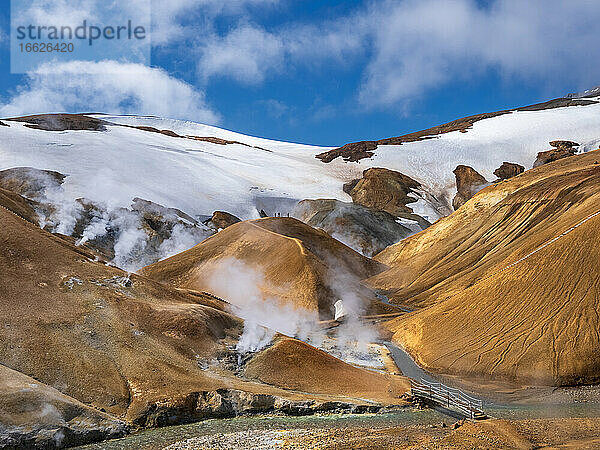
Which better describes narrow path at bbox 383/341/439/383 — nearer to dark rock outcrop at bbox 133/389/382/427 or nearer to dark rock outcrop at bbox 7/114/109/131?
dark rock outcrop at bbox 133/389/382/427

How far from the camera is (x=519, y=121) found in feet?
425

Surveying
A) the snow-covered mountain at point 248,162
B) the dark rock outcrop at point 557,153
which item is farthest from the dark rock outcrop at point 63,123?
the dark rock outcrop at point 557,153

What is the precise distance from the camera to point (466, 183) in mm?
107438

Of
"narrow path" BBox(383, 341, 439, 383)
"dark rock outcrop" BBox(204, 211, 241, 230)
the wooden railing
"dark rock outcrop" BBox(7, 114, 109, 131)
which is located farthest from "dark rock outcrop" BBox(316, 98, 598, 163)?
the wooden railing

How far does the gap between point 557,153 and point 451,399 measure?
99.4 metres

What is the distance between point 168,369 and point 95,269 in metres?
7.94

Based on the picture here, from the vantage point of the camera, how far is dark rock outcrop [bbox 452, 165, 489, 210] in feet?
341

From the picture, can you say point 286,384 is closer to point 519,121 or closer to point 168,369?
point 168,369

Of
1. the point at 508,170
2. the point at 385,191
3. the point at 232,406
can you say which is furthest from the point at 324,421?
the point at 508,170

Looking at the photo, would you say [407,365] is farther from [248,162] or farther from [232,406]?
[248,162]

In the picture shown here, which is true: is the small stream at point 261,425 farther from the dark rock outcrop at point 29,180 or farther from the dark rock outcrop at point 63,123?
the dark rock outcrop at point 63,123

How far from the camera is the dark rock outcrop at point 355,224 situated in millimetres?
77938

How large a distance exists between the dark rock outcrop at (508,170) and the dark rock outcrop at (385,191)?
15495mm

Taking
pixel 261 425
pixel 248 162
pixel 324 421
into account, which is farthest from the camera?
pixel 248 162
